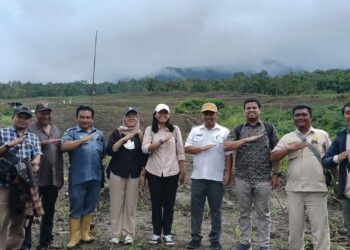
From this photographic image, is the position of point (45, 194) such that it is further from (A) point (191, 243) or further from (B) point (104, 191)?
(B) point (104, 191)

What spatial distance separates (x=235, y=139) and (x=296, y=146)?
69 cm

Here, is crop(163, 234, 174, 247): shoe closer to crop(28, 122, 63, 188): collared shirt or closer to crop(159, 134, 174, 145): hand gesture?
crop(159, 134, 174, 145): hand gesture

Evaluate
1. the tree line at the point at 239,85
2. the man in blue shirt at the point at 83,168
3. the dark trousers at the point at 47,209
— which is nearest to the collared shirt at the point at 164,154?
the man in blue shirt at the point at 83,168

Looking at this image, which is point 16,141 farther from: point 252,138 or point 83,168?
point 252,138

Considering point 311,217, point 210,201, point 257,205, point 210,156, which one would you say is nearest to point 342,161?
point 311,217

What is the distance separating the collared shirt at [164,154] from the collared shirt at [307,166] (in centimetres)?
120

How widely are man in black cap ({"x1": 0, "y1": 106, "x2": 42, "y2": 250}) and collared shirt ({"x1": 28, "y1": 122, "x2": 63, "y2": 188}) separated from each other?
0.27m

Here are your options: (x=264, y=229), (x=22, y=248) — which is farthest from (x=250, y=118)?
(x=22, y=248)

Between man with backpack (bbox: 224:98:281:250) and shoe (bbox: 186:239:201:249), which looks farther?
shoe (bbox: 186:239:201:249)

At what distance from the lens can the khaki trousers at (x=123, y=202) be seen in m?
5.02

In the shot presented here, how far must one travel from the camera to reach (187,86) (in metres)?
72.1

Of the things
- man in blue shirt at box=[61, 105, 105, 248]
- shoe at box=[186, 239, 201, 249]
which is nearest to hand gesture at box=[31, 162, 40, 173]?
man in blue shirt at box=[61, 105, 105, 248]

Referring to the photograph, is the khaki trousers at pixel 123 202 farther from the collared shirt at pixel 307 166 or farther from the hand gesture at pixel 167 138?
the collared shirt at pixel 307 166

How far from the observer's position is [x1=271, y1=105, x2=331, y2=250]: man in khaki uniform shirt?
4.24m
